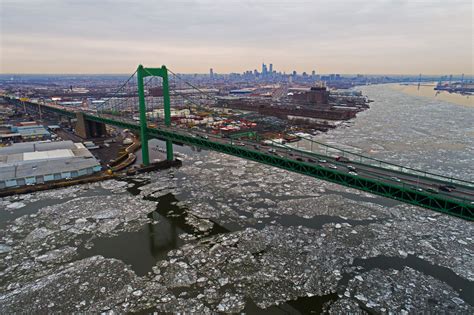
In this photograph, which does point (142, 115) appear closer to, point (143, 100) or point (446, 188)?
point (143, 100)

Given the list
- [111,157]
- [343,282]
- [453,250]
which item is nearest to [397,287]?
[343,282]

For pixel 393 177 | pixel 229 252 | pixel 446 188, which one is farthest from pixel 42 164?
pixel 446 188

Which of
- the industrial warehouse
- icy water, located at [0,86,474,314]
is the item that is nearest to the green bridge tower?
the industrial warehouse

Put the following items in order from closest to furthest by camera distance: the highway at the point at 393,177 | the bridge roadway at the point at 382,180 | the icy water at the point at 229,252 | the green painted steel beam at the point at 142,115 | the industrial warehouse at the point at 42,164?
1. the icy water at the point at 229,252
2. the bridge roadway at the point at 382,180
3. the highway at the point at 393,177
4. the industrial warehouse at the point at 42,164
5. the green painted steel beam at the point at 142,115

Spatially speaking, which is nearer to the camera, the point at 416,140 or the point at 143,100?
the point at 143,100

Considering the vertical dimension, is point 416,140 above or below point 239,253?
above

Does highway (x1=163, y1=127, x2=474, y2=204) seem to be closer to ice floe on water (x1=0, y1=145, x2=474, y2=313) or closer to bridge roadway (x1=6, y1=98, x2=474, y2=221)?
bridge roadway (x1=6, y1=98, x2=474, y2=221)

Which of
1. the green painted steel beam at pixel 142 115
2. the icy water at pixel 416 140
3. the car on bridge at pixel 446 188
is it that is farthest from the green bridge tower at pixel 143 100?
the icy water at pixel 416 140

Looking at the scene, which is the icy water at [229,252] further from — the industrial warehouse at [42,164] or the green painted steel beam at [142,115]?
the green painted steel beam at [142,115]
